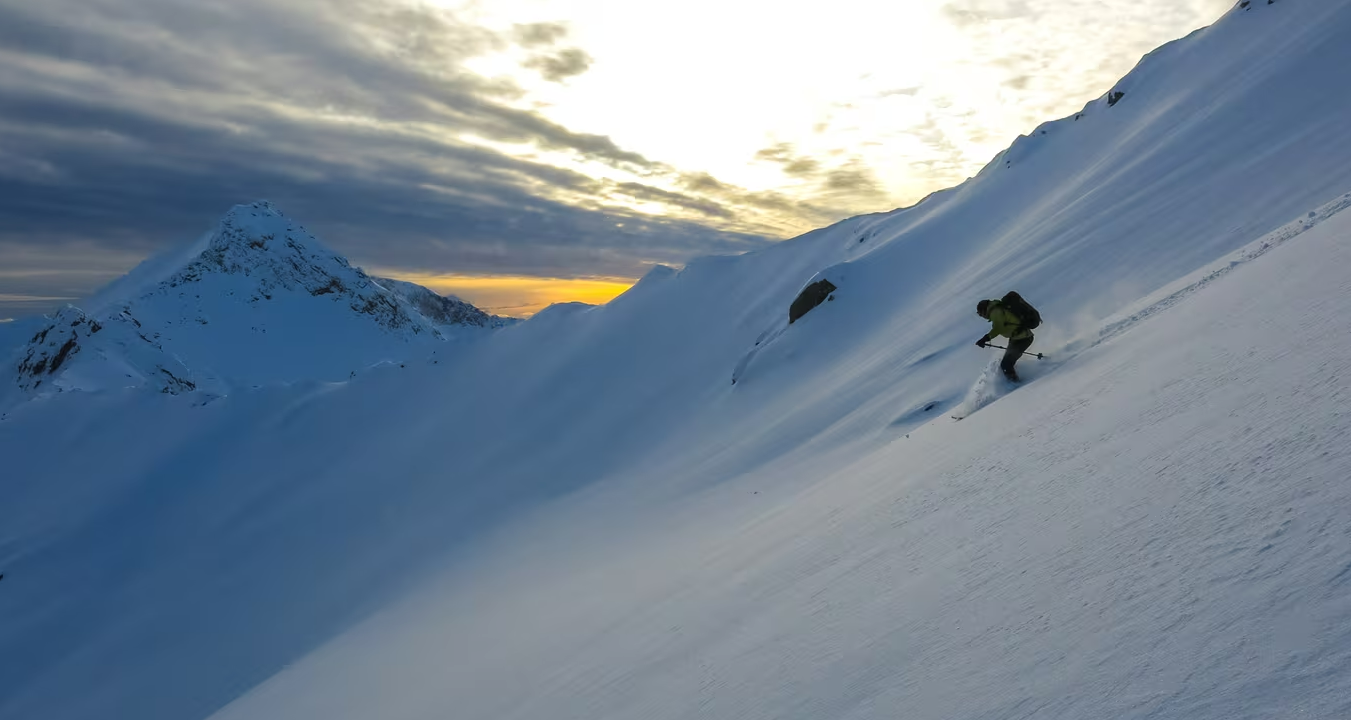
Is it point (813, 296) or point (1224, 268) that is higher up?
point (813, 296)

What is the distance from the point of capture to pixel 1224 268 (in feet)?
31.4

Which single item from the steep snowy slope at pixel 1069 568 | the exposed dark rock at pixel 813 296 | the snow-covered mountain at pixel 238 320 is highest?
→ the snow-covered mountain at pixel 238 320

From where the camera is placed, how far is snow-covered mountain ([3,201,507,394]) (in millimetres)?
91625

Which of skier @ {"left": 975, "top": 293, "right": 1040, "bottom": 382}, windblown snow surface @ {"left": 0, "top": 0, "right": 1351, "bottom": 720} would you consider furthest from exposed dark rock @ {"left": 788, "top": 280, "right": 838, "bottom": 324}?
skier @ {"left": 975, "top": 293, "right": 1040, "bottom": 382}

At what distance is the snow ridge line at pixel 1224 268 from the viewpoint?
9055 mm

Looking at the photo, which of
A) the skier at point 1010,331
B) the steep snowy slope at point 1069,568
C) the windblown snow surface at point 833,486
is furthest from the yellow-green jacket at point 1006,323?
the steep snowy slope at point 1069,568

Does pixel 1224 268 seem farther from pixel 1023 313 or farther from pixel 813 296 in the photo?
pixel 813 296

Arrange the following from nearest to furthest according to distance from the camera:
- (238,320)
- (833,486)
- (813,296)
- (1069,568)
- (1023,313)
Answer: (1069,568) → (1023,313) → (833,486) → (813,296) → (238,320)

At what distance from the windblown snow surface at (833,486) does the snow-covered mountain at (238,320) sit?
47932mm

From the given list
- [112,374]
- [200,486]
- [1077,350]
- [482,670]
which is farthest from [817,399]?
[112,374]

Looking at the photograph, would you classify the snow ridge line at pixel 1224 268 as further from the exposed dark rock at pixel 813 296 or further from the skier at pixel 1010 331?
the exposed dark rock at pixel 813 296

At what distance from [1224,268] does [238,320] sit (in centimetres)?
14810

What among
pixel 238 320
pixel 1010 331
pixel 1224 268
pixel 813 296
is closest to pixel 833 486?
pixel 1010 331

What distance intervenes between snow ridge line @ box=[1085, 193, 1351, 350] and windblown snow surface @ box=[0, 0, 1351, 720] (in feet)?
0.35
